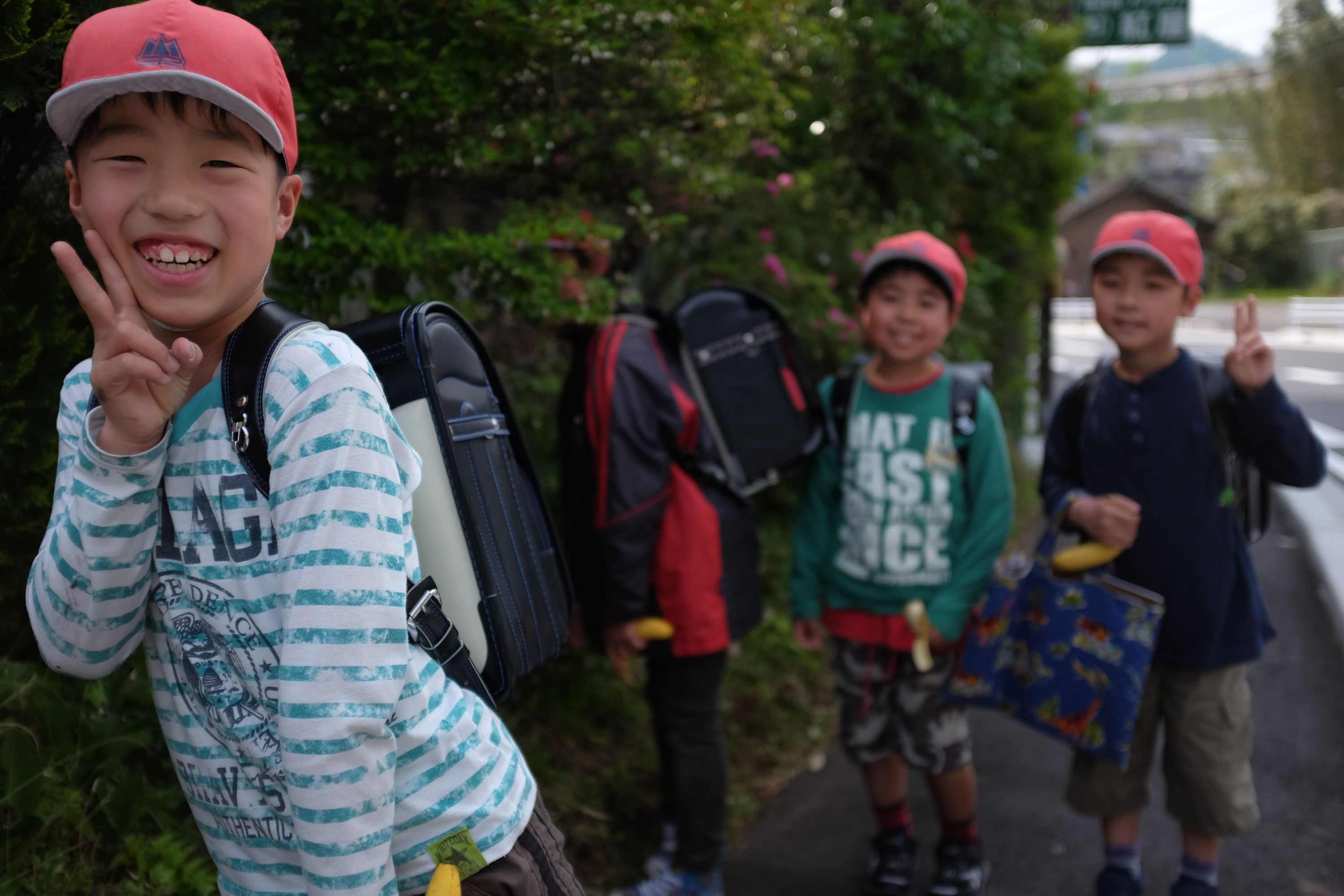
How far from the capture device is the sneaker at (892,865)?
3193 mm

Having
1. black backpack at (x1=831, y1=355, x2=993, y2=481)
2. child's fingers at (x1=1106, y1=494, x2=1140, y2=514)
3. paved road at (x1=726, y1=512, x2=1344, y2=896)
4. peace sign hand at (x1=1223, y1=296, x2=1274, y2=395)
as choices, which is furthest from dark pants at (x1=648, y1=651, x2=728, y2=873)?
peace sign hand at (x1=1223, y1=296, x2=1274, y2=395)

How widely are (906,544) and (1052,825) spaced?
130cm

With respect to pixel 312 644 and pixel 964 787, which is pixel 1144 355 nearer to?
pixel 964 787

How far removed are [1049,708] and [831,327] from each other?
7.92 ft

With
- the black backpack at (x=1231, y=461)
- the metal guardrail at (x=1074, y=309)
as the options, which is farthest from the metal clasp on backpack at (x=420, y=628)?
the metal guardrail at (x=1074, y=309)

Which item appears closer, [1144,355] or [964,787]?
[1144,355]

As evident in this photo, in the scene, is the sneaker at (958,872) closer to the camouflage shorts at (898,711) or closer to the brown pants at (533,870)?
the camouflage shorts at (898,711)

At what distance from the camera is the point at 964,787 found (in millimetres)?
3158

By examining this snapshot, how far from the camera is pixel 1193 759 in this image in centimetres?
287

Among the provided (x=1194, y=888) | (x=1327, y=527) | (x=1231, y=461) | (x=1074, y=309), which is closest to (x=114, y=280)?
(x=1231, y=461)

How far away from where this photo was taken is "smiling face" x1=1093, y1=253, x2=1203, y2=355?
2867 mm

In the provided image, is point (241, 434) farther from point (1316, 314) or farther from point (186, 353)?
point (1316, 314)

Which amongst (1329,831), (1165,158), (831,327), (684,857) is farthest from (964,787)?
(1165,158)

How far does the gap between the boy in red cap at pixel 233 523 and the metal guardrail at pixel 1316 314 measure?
104 feet
